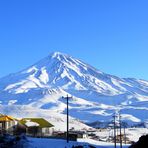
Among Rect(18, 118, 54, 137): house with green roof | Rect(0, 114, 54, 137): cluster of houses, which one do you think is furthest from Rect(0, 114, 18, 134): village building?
Rect(18, 118, 54, 137): house with green roof

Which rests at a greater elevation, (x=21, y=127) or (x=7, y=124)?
(x=7, y=124)

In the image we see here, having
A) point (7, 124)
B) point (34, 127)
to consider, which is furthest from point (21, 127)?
point (7, 124)

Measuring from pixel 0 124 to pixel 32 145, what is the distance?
1584 inches

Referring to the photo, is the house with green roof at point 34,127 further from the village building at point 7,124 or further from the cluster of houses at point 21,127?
the village building at point 7,124

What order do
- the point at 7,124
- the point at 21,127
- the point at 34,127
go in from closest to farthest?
the point at 7,124, the point at 21,127, the point at 34,127

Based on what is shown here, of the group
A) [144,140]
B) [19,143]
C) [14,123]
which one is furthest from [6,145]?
[14,123]

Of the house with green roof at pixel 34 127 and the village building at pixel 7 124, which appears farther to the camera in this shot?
the house with green roof at pixel 34 127

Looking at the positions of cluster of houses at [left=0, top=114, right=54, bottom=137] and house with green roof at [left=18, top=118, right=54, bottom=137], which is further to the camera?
house with green roof at [left=18, top=118, right=54, bottom=137]

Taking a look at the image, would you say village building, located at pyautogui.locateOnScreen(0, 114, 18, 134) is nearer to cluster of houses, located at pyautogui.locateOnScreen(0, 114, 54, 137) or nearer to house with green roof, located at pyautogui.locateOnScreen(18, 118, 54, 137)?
cluster of houses, located at pyautogui.locateOnScreen(0, 114, 54, 137)

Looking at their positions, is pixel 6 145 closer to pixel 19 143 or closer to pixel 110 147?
pixel 19 143

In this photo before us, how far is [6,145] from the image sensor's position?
6400 centimetres

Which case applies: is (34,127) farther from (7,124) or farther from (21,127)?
(7,124)

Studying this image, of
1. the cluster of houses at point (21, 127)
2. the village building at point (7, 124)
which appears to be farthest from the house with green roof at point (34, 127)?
the village building at point (7, 124)

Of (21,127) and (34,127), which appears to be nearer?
(21,127)
